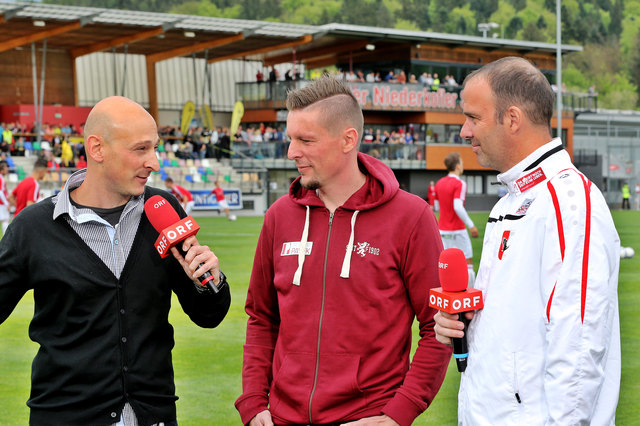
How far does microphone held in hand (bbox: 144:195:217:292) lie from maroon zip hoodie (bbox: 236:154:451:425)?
40 centimetres

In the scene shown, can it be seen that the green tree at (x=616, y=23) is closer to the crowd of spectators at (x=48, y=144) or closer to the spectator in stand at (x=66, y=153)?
the crowd of spectators at (x=48, y=144)

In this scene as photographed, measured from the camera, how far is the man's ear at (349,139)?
12.5 ft

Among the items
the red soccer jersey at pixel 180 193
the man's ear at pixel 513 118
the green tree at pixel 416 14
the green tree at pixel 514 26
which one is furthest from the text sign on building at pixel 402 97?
the green tree at pixel 514 26

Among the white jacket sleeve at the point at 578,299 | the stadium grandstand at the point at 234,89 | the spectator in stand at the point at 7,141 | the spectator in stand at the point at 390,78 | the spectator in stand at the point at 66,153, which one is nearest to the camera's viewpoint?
the white jacket sleeve at the point at 578,299

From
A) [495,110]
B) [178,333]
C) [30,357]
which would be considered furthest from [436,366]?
[178,333]

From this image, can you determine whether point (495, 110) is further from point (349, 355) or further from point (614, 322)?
point (349, 355)

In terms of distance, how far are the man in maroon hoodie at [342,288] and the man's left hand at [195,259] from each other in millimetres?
345

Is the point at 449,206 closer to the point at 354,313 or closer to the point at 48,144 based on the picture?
the point at 354,313

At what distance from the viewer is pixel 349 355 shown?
3586 mm

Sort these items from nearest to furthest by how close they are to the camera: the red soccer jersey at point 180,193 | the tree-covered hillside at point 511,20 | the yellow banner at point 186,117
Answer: the red soccer jersey at point 180,193
the yellow banner at point 186,117
the tree-covered hillside at point 511,20

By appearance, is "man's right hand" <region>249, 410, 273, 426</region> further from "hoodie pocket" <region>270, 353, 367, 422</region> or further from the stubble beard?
the stubble beard

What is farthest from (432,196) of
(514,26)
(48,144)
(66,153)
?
(514,26)

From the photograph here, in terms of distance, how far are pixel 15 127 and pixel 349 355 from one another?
43.3m

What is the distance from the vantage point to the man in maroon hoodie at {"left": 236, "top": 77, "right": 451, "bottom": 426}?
11.7ft
